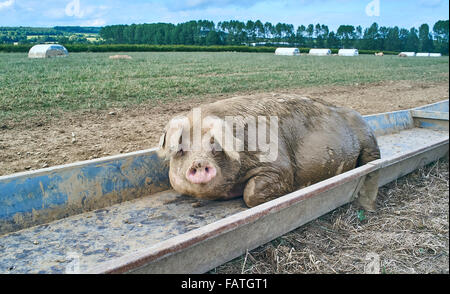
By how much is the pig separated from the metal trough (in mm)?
341

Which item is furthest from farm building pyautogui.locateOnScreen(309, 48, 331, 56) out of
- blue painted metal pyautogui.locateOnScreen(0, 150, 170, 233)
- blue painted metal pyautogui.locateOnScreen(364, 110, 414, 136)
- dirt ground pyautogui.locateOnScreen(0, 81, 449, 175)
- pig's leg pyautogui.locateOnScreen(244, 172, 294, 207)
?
pig's leg pyautogui.locateOnScreen(244, 172, 294, 207)

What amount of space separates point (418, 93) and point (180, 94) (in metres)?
8.88

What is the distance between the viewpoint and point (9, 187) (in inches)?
132

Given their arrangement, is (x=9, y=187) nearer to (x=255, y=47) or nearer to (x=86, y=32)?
(x=86, y=32)

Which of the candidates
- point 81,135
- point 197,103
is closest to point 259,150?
point 81,135

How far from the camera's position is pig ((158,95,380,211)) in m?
3.52

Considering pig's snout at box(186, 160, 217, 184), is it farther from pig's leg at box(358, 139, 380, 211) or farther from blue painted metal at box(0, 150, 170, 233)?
pig's leg at box(358, 139, 380, 211)

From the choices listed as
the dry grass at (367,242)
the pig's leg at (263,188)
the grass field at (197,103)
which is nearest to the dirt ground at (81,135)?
the grass field at (197,103)

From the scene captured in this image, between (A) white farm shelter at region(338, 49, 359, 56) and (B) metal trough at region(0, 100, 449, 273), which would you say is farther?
(A) white farm shelter at region(338, 49, 359, 56)

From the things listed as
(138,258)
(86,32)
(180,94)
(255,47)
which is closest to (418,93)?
(180,94)

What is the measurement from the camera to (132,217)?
12.4 feet

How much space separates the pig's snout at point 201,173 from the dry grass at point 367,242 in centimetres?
73

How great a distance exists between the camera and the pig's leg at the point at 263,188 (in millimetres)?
3617

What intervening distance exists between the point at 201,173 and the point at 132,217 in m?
0.89
